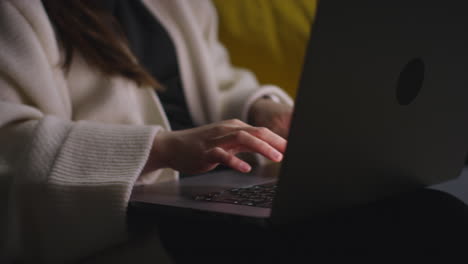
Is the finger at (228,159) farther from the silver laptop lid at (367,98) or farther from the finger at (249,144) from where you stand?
the silver laptop lid at (367,98)

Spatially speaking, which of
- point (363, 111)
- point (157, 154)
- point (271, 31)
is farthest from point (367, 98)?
point (271, 31)

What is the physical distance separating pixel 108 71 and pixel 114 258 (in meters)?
0.31

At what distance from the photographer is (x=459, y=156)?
1.64 ft

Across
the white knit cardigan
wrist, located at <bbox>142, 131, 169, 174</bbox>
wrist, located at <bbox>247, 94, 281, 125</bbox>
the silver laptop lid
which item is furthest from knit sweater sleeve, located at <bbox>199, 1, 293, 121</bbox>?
the silver laptop lid

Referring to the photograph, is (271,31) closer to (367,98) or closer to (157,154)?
(157,154)

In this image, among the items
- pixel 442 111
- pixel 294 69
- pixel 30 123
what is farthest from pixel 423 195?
pixel 294 69

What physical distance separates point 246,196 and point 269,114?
0.24m

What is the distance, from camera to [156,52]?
761 mm

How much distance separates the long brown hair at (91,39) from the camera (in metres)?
0.62

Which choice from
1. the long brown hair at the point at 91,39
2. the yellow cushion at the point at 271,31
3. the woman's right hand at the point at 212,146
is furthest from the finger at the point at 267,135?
the yellow cushion at the point at 271,31

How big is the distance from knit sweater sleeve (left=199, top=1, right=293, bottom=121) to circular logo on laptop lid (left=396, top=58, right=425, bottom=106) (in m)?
0.40

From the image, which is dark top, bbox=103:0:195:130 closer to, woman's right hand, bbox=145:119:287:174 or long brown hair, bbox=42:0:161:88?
long brown hair, bbox=42:0:161:88

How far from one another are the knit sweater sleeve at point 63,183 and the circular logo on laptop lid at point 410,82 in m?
0.25

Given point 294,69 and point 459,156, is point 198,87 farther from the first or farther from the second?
point 459,156
